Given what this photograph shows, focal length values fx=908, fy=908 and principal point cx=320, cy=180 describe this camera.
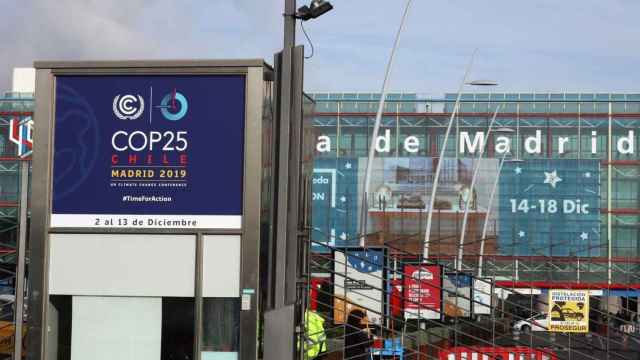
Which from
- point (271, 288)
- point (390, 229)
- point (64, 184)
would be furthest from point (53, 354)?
point (390, 229)

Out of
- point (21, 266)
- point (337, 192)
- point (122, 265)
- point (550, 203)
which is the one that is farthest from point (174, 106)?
point (550, 203)

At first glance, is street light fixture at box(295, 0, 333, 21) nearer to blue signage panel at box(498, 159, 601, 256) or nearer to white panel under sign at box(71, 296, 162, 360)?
white panel under sign at box(71, 296, 162, 360)

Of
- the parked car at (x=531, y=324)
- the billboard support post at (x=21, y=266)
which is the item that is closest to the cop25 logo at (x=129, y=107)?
the billboard support post at (x=21, y=266)

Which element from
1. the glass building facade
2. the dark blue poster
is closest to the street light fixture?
the dark blue poster

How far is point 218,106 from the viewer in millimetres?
7594

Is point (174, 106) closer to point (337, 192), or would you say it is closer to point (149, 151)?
point (149, 151)

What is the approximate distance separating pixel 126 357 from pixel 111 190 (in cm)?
141

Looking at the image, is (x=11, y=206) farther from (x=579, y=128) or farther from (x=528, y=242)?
(x=579, y=128)

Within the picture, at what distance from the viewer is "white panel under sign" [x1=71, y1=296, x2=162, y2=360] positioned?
758 centimetres

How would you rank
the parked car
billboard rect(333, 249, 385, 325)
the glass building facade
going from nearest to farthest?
billboard rect(333, 249, 385, 325) → the parked car → the glass building facade

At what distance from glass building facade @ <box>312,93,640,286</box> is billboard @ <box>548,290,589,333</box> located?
45277mm

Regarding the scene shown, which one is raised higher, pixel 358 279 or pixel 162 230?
pixel 162 230

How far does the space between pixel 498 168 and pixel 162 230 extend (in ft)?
225

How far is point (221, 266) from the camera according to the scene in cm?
745
